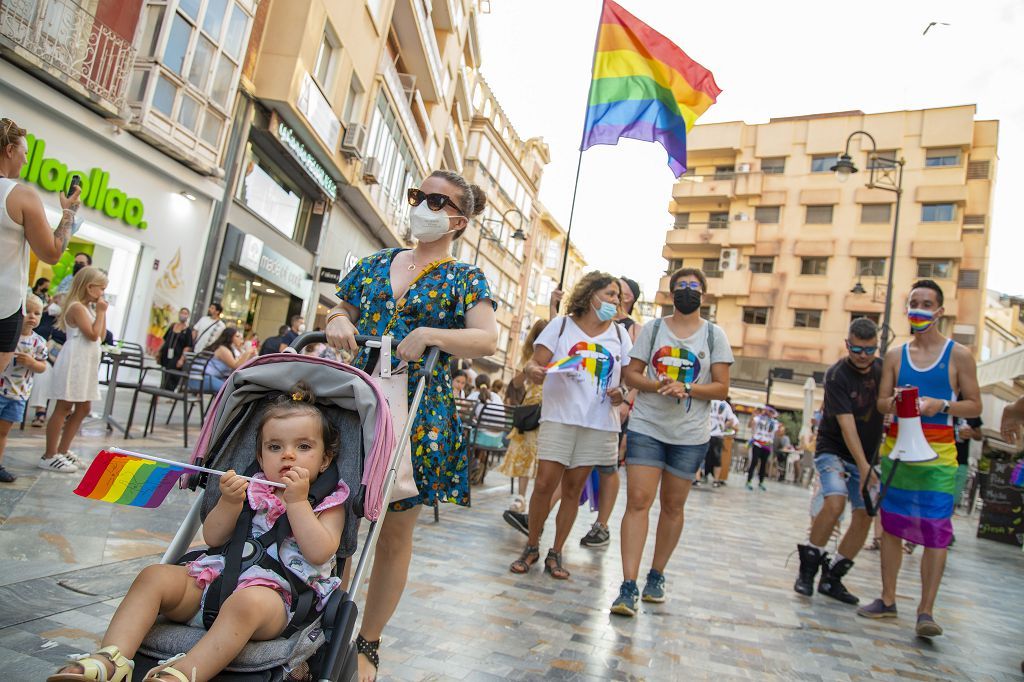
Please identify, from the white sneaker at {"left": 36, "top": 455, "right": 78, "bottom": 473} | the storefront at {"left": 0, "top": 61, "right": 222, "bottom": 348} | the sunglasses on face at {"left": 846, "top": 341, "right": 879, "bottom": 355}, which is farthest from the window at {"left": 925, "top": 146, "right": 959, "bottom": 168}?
the white sneaker at {"left": 36, "top": 455, "right": 78, "bottom": 473}

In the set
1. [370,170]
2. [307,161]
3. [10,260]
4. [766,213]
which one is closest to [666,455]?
[10,260]

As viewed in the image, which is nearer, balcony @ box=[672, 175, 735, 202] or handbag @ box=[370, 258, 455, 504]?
handbag @ box=[370, 258, 455, 504]

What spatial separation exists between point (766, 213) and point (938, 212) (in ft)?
32.5

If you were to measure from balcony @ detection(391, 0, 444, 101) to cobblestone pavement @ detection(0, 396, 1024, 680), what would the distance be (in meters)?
20.7

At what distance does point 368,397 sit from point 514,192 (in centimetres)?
5114

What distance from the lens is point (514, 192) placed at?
5241 cm

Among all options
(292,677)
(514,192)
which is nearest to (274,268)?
(292,677)

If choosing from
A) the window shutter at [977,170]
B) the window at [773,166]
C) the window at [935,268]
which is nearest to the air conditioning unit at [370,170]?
the window at [773,166]

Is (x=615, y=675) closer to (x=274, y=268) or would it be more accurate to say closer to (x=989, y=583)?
(x=989, y=583)

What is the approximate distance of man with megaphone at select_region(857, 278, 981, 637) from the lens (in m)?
4.84

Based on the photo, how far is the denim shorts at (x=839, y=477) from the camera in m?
5.67

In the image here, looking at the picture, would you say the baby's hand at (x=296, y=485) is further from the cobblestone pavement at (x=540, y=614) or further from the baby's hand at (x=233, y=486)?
the cobblestone pavement at (x=540, y=614)

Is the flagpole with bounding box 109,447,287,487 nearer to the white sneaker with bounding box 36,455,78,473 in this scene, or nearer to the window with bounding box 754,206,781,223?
the white sneaker with bounding box 36,455,78,473

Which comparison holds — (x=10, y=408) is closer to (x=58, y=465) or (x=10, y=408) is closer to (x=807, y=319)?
(x=58, y=465)
